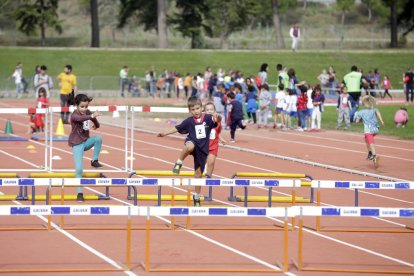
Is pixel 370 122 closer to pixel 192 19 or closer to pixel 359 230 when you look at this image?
pixel 359 230

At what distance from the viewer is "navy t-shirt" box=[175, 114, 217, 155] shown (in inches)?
623

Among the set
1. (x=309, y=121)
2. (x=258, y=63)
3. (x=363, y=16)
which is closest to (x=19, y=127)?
(x=309, y=121)

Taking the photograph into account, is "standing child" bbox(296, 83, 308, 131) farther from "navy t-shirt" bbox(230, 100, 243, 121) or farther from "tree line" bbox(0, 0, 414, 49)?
"tree line" bbox(0, 0, 414, 49)

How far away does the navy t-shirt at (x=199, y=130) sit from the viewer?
15.8m

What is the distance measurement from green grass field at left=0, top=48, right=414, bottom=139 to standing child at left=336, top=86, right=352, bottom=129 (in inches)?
1023

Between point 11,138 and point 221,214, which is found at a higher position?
point 221,214

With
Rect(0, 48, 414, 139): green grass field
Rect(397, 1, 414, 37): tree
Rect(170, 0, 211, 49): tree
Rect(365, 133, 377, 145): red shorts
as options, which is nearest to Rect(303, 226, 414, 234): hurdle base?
Rect(365, 133, 377, 145): red shorts

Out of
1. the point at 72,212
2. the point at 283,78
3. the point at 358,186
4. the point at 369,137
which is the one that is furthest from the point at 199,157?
the point at 283,78

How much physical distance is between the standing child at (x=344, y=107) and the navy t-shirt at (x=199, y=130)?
60.9 ft

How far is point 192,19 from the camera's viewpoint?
2985 inches

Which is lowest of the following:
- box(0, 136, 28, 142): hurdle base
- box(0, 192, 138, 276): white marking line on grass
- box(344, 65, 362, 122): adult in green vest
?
box(0, 192, 138, 276): white marking line on grass

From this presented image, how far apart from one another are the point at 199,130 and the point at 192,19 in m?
60.6

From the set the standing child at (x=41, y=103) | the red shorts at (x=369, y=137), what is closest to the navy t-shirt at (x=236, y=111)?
the standing child at (x=41, y=103)

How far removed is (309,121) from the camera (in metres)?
34.7
